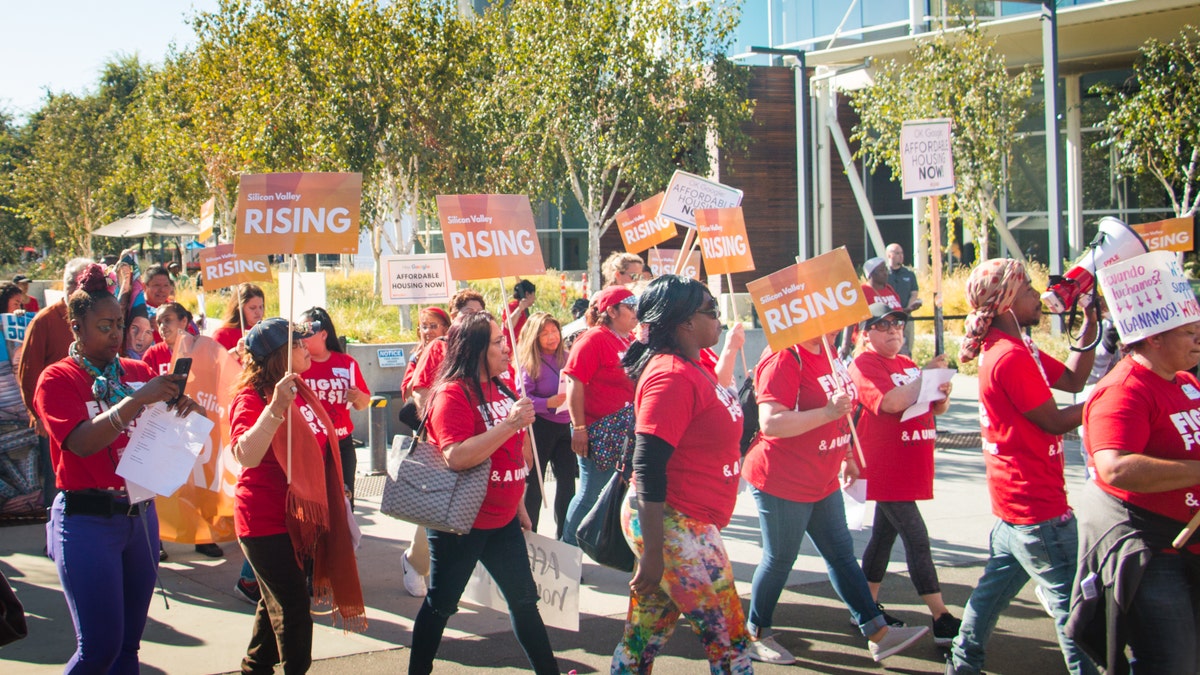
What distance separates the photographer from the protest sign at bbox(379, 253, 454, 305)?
10781 mm

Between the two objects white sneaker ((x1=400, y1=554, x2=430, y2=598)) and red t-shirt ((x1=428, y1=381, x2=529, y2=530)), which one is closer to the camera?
red t-shirt ((x1=428, y1=381, x2=529, y2=530))

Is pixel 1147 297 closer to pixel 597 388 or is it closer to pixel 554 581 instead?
pixel 554 581

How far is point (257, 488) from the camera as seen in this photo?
471 cm

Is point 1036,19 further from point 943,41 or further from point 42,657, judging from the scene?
point 42,657

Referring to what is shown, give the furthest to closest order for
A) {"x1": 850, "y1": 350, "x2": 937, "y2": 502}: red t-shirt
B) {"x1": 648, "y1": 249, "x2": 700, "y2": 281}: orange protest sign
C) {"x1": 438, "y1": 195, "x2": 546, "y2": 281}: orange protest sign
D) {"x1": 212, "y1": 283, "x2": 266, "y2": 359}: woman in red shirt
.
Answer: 1. {"x1": 648, "y1": 249, "x2": 700, "y2": 281}: orange protest sign
2. {"x1": 212, "y1": 283, "x2": 266, "y2": 359}: woman in red shirt
3. {"x1": 438, "y1": 195, "x2": 546, "y2": 281}: orange protest sign
4. {"x1": 850, "y1": 350, "x2": 937, "y2": 502}: red t-shirt

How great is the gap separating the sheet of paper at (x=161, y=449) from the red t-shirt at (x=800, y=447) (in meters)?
2.54

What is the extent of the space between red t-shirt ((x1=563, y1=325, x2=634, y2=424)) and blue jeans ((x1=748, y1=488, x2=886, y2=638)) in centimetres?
133

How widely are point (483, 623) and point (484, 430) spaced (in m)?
1.96

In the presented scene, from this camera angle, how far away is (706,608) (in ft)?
13.3

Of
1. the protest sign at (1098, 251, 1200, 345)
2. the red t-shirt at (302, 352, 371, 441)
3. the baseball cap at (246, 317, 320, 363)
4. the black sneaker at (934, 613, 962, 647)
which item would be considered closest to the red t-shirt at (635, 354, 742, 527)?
the protest sign at (1098, 251, 1200, 345)

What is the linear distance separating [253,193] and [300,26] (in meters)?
15.3

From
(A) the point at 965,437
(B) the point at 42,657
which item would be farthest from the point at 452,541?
(A) the point at 965,437

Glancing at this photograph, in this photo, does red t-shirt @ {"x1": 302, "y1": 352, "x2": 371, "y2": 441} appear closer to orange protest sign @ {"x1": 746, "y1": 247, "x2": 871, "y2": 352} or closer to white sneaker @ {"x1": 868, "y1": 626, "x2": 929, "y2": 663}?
orange protest sign @ {"x1": 746, "y1": 247, "x2": 871, "y2": 352}

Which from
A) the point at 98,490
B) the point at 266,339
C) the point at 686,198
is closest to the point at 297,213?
the point at 266,339
